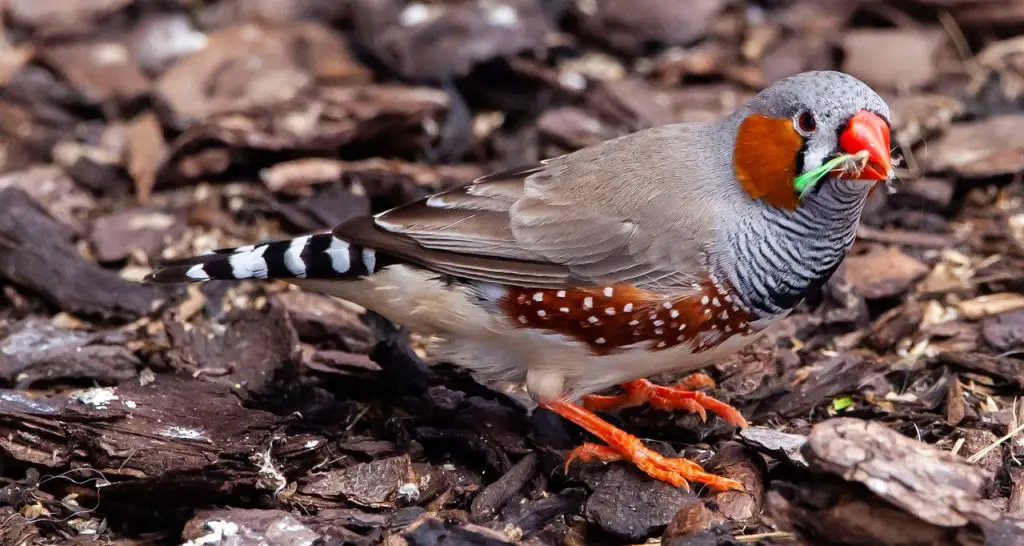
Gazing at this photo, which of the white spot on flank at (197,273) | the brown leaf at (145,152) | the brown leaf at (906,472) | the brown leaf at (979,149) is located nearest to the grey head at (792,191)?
the brown leaf at (906,472)

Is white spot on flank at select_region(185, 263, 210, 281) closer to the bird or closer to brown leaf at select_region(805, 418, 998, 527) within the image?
the bird

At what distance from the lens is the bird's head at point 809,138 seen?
10.2ft

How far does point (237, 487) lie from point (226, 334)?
954 millimetres

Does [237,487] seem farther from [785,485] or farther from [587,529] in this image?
[785,485]

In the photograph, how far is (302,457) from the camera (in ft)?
11.1

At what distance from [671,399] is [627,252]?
2.16 feet

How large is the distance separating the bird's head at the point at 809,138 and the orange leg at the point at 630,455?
2.65 feet

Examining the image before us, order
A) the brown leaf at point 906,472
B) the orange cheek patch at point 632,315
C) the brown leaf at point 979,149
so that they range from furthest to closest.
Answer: the brown leaf at point 979,149 → the orange cheek patch at point 632,315 → the brown leaf at point 906,472

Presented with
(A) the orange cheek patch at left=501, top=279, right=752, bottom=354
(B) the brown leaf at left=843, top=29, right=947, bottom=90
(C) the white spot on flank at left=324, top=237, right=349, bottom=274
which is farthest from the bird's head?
(B) the brown leaf at left=843, top=29, right=947, bottom=90

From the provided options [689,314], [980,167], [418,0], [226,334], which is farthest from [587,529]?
[418,0]

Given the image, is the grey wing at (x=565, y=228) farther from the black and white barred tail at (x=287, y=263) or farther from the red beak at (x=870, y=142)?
the red beak at (x=870, y=142)

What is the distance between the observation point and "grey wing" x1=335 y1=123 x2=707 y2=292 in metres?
3.29

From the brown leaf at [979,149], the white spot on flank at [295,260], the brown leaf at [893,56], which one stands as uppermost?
the brown leaf at [893,56]

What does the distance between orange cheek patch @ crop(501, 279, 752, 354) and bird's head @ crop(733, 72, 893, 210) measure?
36 centimetres
